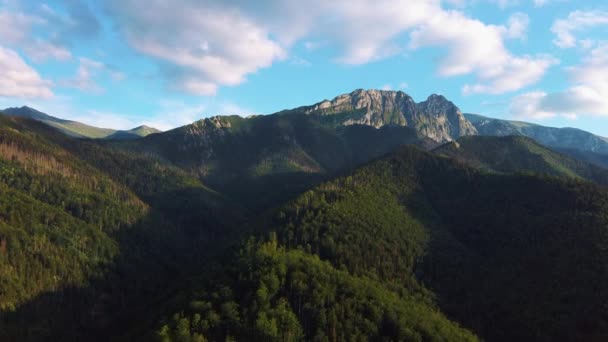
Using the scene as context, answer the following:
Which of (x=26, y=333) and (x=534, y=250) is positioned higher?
(x=534, y=250)

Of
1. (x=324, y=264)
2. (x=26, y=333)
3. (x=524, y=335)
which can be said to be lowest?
(x=26, y=333)

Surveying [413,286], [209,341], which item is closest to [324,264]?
[413,286]

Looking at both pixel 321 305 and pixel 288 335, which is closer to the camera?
pixel 288 335

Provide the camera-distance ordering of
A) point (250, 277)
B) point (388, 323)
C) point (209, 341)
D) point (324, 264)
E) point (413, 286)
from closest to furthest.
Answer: point (209, 341)
point (388, 323)
point (250, 277)
point (324, 264)
point (413, 286)

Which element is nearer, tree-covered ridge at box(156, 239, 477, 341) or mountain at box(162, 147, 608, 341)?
tree-covered ridge at box(156, 239, 477, 341)

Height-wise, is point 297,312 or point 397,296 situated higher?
point 297,312

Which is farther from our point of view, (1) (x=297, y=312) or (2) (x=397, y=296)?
(2) (x=397, y=296)

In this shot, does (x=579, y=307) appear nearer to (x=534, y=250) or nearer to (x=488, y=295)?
(x=488, y=295)

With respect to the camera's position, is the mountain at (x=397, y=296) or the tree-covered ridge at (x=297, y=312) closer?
→ the tree-covered ridge at (x=297, y=312)

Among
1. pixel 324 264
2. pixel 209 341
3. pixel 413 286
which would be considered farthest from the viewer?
pixel 413 286

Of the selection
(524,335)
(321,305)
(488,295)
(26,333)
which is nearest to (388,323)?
(321,305)
